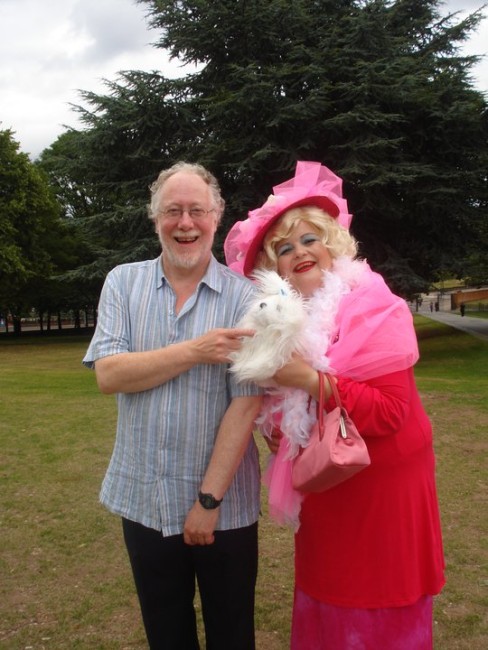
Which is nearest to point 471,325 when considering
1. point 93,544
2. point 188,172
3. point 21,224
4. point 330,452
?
point 21,224

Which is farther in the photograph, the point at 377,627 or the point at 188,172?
the point at 188,172

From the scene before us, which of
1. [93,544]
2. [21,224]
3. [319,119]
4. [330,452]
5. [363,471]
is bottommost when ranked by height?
[93,544]

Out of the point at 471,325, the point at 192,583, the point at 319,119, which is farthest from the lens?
the point at 471,325

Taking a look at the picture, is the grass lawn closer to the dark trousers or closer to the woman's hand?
the dark trousers

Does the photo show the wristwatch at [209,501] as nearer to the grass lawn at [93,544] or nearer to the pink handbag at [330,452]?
the pink handbag at [330,452]

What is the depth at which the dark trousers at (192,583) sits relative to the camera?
2223 millimetres

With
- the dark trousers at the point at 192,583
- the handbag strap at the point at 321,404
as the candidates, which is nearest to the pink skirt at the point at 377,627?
the dark trousers at the point at 192,583

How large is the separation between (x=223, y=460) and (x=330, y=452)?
44 cm

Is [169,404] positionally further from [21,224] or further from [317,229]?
[21,224]

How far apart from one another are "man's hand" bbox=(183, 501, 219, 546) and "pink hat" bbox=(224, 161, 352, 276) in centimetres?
101

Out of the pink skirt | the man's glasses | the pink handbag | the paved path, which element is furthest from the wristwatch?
the paved path

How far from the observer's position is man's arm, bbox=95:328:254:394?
198cm

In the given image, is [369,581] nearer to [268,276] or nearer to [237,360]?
[237,360]

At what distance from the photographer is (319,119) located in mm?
15648
